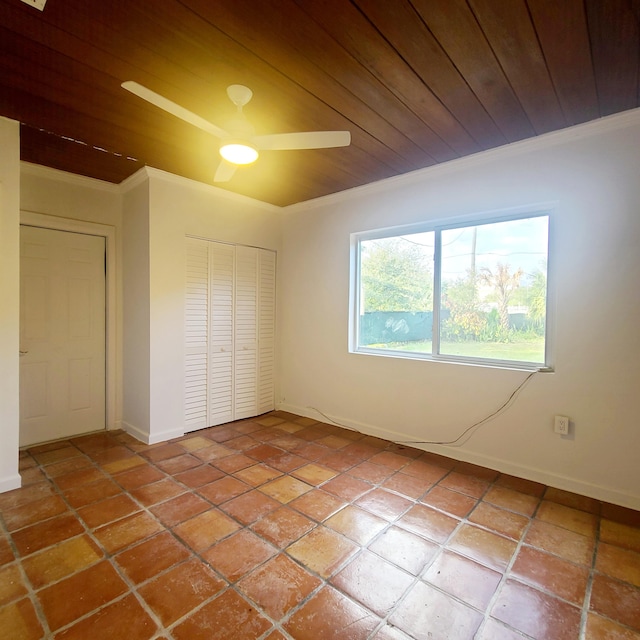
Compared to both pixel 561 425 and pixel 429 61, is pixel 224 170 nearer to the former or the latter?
pixel 429 61

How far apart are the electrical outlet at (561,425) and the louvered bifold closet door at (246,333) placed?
296cm

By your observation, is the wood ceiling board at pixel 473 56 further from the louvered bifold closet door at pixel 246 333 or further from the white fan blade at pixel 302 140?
the louvered bifold closet door at pixel 246 333

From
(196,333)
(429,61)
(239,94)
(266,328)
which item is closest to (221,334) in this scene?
(196,333)

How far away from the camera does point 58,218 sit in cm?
332

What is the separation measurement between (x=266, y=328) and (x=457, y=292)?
2.24 metres

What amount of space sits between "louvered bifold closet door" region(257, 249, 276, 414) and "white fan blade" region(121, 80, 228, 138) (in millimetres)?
2209

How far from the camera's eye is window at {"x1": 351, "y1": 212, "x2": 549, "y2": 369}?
2738mm

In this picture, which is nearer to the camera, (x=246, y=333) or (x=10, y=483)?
(x=10, y=483)

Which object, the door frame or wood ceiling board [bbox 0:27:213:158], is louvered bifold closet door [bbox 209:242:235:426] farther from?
wood ceiling board [bbox 0:27:213:158]

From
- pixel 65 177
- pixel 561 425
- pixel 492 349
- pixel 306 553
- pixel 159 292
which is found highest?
pixel 65 177

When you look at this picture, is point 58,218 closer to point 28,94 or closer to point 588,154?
point 28,94

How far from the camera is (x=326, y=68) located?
187 centimetres

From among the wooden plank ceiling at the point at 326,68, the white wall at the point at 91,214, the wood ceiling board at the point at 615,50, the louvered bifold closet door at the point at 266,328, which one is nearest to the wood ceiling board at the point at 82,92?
the wooden plank ceiling at the point at 326,68

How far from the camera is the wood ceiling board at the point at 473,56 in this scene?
1547 mm
